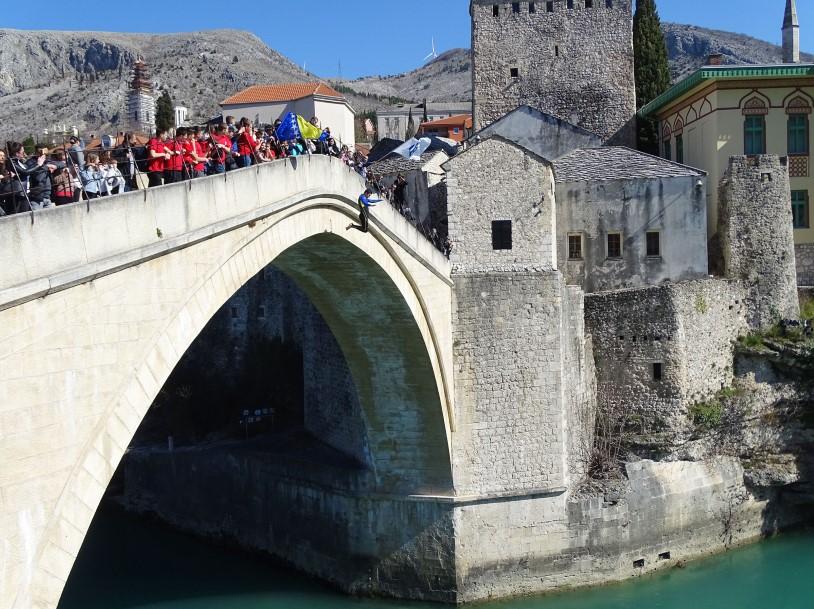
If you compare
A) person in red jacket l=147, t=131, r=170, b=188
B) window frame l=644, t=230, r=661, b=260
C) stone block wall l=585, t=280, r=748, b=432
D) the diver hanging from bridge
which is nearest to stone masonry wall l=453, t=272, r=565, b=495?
stone block wall l=585, t=280, r=748, b=432

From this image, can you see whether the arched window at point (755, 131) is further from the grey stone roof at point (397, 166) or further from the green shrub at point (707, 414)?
the grey stone roof at point (397, 166)

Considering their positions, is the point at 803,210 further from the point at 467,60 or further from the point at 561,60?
the point at 467,60

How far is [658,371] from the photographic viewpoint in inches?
760

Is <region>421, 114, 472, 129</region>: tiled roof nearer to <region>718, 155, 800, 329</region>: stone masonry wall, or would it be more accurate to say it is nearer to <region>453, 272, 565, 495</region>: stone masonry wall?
<region>718, 155, 800, 329</region>: stone masonry wall

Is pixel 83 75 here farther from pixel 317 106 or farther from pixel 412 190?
pixel 412 190

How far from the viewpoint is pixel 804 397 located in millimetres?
20406

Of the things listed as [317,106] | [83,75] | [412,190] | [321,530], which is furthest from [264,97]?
[83,75]

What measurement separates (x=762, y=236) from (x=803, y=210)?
282 centimetres

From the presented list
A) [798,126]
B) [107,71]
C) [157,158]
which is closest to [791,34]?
[798,126]

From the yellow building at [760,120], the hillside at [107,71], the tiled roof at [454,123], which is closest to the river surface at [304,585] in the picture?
the yellow building at [760,120]

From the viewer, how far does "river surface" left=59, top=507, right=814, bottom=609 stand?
17.2m

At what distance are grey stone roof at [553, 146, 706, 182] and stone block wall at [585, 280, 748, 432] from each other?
2491mm

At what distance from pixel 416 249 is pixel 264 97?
26927 millimetres

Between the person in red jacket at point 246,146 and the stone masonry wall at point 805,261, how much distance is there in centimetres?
1594
